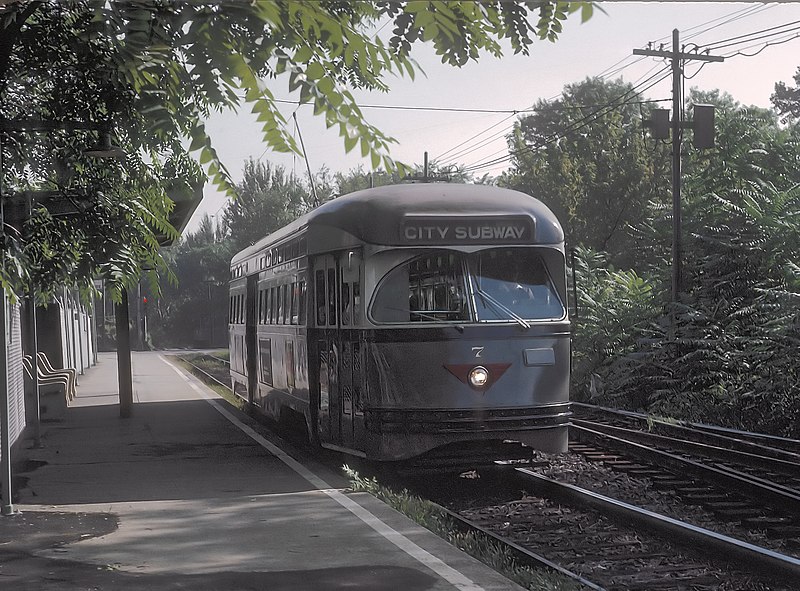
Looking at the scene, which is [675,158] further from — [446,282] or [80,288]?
[80,288]

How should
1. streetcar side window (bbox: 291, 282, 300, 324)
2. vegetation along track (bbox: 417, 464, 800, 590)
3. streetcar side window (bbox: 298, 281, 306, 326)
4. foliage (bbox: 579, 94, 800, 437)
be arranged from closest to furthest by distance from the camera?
vegetation along track (bbox: 417, 464, 800, 590), streetcar side window (bbox: 298, 281, 306, 326), streetcar side window (bbox: 291, 282, 300, 324), foliage (bbox: 579, 94, 800, 437)

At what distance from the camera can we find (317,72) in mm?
3924

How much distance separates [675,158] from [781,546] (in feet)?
55.4

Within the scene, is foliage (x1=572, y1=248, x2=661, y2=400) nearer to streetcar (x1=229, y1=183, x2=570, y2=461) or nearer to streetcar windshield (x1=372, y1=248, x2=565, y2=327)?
streetcar (x1=229, y1=183, x2=570, y2=461)

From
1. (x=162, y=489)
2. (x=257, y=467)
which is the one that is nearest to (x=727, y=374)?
(x=257, y=467)

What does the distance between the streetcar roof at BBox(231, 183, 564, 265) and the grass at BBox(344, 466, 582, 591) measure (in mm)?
2415

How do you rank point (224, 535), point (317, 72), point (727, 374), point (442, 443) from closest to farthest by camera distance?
1. point (317, 72)
2. point (224, 535)
3. point (442, 443)
4. point (727, 374)

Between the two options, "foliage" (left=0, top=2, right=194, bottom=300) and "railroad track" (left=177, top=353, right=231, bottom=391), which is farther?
"railroad track" (left=177, top=353, right=231, bottom=391)

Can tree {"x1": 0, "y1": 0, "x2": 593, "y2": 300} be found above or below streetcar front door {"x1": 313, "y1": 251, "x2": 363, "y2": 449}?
above

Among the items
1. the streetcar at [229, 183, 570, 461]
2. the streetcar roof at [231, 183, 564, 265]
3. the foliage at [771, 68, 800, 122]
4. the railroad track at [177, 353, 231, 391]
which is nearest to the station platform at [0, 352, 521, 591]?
the streetcar at [229, 183, 570, 461]

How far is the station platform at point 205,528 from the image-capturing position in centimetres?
704

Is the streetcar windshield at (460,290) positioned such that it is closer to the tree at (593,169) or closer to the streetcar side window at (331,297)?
Answer: the streetcar side window at (331,297)

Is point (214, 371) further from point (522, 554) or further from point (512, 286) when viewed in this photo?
point (522, 554)

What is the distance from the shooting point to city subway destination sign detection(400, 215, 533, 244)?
11.1 meters
